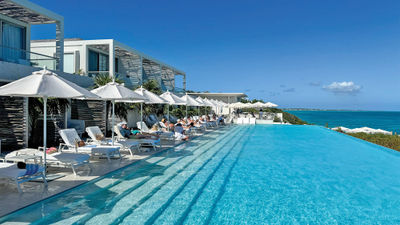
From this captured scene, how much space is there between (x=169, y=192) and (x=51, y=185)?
7.50 ft

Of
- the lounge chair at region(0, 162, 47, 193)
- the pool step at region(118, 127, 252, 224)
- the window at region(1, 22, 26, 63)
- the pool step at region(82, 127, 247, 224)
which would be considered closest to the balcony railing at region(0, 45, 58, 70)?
the window at region(1, 22, 26, 63)

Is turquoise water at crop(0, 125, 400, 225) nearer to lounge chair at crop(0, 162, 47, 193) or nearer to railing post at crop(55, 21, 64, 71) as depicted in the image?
lounge chair at crop(0, 162, 47, 193)

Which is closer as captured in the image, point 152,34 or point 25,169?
point 25,169

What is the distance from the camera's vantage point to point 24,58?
1069 centimetres

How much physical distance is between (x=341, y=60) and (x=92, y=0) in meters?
33.6

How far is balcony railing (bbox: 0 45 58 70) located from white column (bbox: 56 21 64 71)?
7.0 inches

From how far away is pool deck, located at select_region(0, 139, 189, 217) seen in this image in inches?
185

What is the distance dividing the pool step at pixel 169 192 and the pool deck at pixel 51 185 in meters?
1.59

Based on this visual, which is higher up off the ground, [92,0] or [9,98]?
[92,0]

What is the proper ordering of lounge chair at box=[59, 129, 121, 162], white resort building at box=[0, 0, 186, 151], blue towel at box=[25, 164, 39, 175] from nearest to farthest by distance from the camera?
blue towel at box=[25, 164, 39, 175] < lounge chair at box=[59, 129, 121, 162] < white resort building at box=[0, 0, 186, 151]

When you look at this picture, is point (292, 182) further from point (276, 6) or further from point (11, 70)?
point (276, 6)

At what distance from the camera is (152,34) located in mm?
36031

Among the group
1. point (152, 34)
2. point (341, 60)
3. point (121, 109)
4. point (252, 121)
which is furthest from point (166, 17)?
point (341, 60)

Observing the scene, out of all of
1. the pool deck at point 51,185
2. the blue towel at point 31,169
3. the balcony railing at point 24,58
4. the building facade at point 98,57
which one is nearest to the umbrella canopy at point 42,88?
the blue towel at point 31,169
